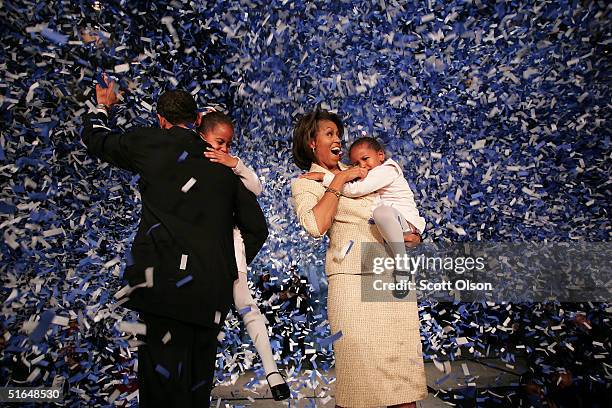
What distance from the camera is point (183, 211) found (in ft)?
8.76

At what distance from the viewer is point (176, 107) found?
285cm

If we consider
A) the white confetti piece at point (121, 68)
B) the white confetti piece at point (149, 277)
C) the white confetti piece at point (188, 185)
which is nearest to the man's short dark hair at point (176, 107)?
the white confetti piece at point (188, 185)

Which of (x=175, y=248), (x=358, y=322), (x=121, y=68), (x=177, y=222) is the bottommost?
(x=358, y=322)

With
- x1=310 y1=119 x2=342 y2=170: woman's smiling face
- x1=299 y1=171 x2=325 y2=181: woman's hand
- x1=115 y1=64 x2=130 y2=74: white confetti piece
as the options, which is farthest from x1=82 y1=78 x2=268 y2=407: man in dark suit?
x1=115 y1=64 x2=130 y2=74: white confetti piece

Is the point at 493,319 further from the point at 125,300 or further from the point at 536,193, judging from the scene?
the point at 125,300

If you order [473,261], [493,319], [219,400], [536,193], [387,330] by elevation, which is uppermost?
[536,193]

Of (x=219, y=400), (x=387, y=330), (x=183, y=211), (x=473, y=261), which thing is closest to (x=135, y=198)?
(x=219, y=400)

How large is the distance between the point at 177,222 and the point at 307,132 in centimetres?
85

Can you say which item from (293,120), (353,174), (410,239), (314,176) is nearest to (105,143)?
(314,176)

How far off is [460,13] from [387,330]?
3.41 meters

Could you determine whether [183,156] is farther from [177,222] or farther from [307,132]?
[307,132]

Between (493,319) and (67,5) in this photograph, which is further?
(493,319)

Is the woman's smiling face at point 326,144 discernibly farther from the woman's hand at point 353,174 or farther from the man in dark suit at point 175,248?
the man in dark suit at point 175,248

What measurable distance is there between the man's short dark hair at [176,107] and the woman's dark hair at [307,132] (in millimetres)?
573
